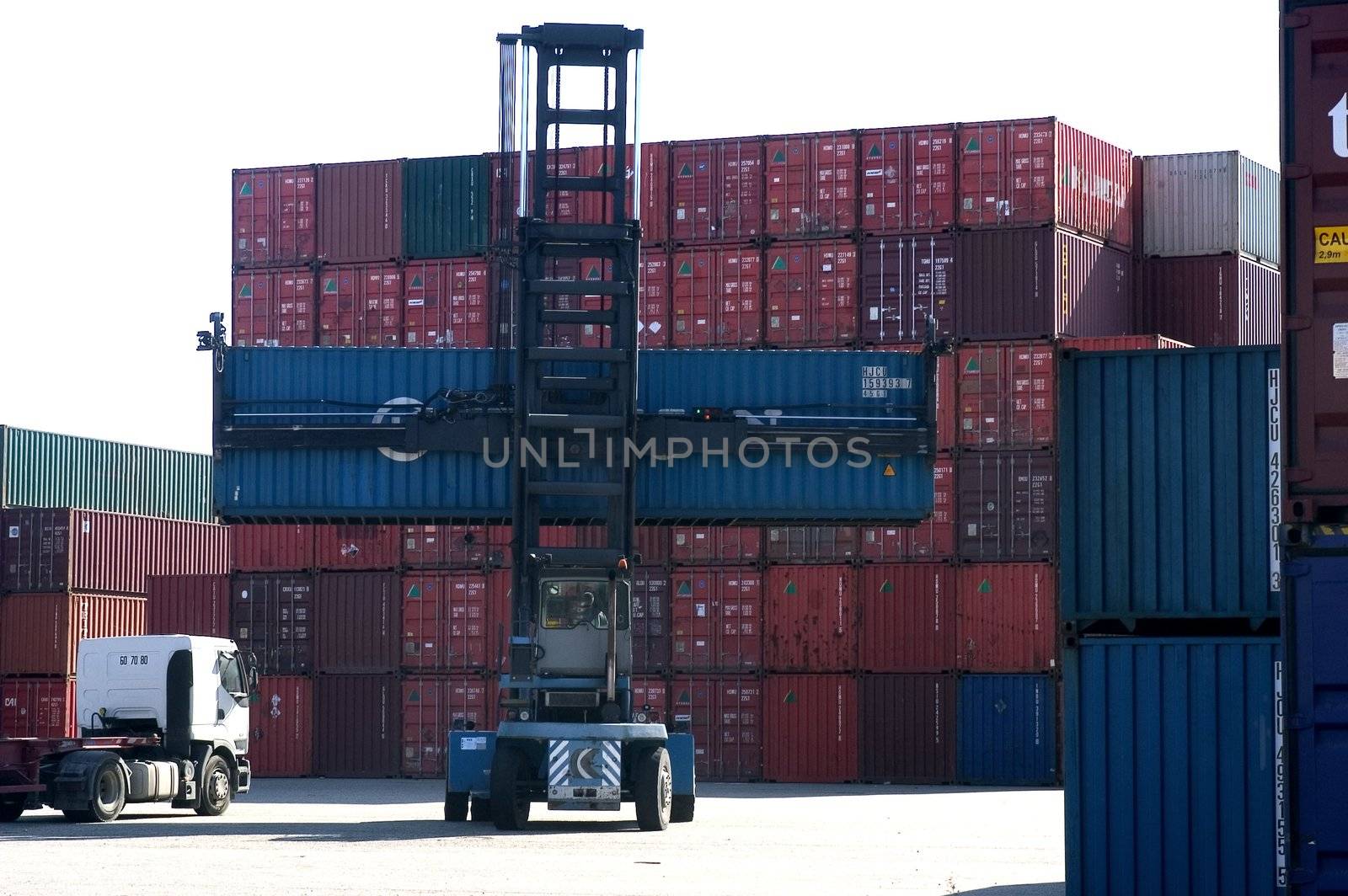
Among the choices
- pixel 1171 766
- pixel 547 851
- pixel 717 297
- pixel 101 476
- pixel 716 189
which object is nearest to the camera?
pixel 1171 766

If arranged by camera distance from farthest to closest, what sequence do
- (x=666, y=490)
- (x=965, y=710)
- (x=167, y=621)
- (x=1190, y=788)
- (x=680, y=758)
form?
(x=167, y=621)
(x=965, y=710)
(x=666, y=490)
(x=680, y=758)
(x=1190, y=788)

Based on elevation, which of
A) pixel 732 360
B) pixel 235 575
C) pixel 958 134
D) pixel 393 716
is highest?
pixel 958 134

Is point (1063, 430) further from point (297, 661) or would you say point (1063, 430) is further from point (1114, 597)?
point (297, 661)

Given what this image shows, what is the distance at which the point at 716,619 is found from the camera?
42.3 m

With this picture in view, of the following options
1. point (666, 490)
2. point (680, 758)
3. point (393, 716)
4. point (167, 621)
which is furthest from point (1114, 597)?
point (167, 621)

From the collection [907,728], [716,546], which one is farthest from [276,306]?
[907,728]

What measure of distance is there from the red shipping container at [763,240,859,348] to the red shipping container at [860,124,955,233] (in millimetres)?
935

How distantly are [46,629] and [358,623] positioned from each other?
8.91 meters

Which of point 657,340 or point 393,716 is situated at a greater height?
point 657,340

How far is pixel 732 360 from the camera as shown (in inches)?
1169

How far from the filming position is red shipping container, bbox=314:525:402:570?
44.4 m

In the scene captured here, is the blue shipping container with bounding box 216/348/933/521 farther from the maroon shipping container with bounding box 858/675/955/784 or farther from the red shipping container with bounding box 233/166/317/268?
the red shipping container with bounding box 233/166/317/268

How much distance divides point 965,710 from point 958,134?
1111 cm

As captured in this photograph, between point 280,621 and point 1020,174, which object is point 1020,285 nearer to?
point 1020,174
